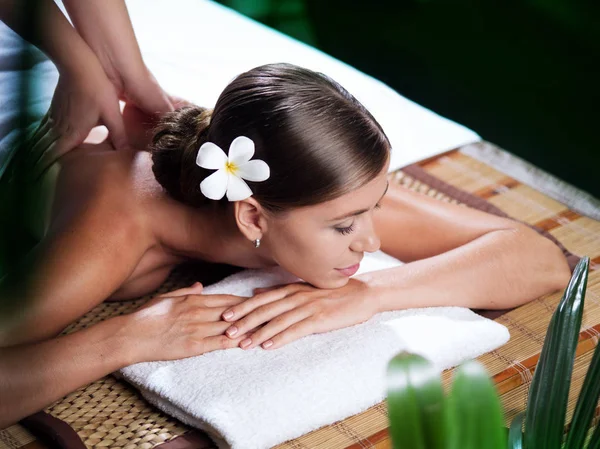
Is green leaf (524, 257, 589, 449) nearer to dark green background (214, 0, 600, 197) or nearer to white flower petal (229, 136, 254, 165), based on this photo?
white flower petal (229, 136, 254, 165)

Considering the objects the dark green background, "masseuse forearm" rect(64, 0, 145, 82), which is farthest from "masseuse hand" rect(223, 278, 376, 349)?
the dark green background

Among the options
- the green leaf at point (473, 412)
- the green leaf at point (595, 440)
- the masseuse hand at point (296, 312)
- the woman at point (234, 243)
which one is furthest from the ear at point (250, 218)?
the green leaf at point (473, 412)

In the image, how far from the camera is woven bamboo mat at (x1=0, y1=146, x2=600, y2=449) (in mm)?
1393

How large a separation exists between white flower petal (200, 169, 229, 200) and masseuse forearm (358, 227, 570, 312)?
354 mm

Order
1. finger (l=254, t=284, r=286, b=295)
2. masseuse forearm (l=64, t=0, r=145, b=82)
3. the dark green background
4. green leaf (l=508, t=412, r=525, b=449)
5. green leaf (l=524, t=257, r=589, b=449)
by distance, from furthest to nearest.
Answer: the dark green background → masseuse forearm (l=64, t=0, r=145, b=82) → finger (l=254, t=284, r=286, b=295) → green leaf (l=508, t=412, r=525, b=449) → green leaf (l=524, t=257, r=589, b=449)

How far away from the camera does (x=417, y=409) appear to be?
0.79 metres

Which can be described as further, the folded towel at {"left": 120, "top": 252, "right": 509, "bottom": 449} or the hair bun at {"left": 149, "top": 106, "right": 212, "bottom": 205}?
the hair bun at {"left": 149, "top": 106, "right": 212, "bottom": 205}

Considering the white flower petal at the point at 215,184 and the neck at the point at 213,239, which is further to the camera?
the neck at the point at 213,239

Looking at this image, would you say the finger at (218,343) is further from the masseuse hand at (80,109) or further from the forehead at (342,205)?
the masseuse hand at (80,109)

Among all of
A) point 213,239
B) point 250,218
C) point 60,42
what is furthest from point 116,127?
point 250,218

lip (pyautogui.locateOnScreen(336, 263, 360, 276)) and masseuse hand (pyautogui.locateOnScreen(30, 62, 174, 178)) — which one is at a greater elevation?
masseuse hand (pyautogui.locateOnScreen(30, 62, 174, 178))

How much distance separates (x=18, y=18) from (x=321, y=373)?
723 mm

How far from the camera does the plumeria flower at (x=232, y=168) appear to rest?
4.57ft

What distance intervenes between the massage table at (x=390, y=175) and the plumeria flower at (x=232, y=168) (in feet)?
0.88
